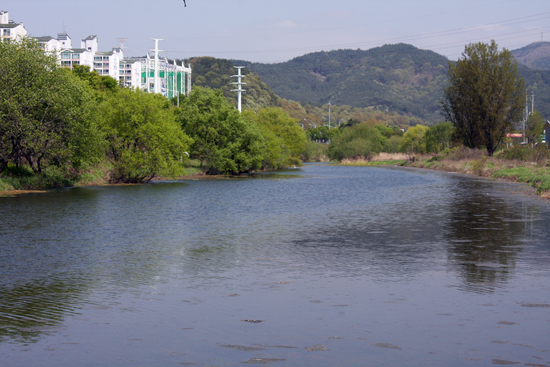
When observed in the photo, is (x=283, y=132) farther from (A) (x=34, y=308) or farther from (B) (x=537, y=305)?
(A) (x=34, y=308)

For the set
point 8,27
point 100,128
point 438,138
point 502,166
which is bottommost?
point 502,166

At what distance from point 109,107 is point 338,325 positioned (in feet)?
158

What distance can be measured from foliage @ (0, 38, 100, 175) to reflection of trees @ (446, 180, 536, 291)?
2856cm

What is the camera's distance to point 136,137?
176ft

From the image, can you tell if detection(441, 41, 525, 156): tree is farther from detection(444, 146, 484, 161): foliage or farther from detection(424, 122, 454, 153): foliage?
detection(424, 122, 454, 153): foliage

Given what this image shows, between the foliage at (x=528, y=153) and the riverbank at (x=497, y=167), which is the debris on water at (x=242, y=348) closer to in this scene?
the riverbank at (x=497, y=167)

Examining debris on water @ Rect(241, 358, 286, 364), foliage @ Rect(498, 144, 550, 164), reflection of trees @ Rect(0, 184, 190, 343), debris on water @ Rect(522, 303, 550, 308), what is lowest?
reflection of trees @ Rect(0, 184, 190, 343)

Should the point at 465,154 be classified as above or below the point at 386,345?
above

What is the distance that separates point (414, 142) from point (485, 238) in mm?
118350

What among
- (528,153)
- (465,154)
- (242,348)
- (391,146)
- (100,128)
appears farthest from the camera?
(391,146)

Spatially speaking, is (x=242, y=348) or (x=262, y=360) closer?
(x=262, y=360)

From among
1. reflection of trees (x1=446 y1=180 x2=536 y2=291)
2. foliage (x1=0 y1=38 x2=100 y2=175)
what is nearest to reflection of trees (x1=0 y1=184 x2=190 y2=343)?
reflection of trees (x1=446 y1=180 x2=536 y2=291)

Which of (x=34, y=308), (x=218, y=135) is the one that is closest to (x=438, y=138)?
(x=218, y=135)

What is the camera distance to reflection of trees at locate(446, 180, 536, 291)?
44.4 feet
